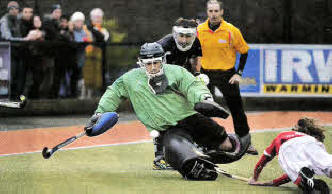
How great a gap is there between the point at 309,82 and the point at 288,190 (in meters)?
5.95

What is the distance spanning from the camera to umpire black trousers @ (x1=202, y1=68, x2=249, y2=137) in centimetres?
956

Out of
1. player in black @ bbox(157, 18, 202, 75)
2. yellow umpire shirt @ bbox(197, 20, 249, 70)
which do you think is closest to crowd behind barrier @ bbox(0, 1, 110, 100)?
yellow umpire shirt @ bbox(197, 20, 249, 70)

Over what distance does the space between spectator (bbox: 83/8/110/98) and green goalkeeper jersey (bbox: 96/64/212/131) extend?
5.34 meters

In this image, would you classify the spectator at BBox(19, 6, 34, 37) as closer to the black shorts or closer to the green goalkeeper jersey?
the green goalkeeper jersey

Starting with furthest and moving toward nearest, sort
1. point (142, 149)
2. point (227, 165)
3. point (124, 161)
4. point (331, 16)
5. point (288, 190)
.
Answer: point (331, 16), point (142, 149), point (124, 161), point (227, 165), point (288, 190)

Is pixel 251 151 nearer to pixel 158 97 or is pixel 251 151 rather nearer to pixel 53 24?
pixel 158 97

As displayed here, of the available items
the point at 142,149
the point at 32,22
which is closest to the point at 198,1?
the point at 32,22

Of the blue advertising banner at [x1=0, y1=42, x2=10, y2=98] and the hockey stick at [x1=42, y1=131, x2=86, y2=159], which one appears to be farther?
the blue advertising banner at [x1=0, y1=42, x2=10, y2=98]

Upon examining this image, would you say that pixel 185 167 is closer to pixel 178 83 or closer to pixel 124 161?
pixel 178 83

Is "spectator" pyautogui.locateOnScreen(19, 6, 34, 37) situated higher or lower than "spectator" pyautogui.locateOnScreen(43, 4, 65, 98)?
higher

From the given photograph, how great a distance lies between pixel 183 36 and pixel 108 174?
1624 mm

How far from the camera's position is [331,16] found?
1295 cm

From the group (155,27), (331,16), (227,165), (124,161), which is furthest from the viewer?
(155,27)

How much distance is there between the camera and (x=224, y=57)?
31.2ft
